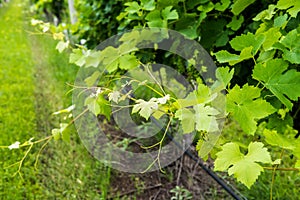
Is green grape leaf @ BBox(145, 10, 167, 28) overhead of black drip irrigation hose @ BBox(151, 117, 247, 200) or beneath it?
overhead

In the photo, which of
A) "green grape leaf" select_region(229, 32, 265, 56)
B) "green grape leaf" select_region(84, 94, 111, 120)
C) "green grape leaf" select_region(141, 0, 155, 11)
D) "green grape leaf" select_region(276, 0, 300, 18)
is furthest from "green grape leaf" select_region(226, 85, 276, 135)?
"green grape leaf" select_region(141, 0, 155, 11)

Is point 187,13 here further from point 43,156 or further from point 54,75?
point 54,75

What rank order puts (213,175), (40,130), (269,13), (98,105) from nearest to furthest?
1. (269,13)
2. (98,105)
3. (213,175)
4. (40,130)

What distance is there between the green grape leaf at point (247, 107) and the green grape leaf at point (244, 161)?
1.8 inches

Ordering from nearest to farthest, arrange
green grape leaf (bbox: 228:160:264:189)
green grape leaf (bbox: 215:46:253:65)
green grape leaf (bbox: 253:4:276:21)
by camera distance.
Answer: green grape leaf (bbox: 228:160:264:189), green grape leaf (bbox: 215:46:253:65), green grape leaf (bbox: 253:4:276:21)

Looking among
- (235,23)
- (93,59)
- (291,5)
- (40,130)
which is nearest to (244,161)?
(291,5)

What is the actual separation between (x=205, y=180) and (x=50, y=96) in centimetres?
178

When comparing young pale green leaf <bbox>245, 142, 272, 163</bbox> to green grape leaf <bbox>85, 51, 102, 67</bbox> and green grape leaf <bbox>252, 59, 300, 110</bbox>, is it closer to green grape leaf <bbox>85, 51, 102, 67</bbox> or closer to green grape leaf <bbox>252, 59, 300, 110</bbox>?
green grape leaf <bbox>252, 59, 300, 110</bbox>

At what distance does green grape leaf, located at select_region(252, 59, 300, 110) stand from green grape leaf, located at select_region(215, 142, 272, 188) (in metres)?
0.13

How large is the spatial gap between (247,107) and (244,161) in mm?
121

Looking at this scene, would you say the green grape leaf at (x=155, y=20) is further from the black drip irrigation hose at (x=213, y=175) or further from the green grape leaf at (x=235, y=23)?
the black drip irrigation hose at (x=213, y=175)

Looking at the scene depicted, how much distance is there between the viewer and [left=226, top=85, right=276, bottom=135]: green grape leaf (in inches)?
32.6

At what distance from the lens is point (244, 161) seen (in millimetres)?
796

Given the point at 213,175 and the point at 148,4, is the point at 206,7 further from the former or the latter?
the point at 213,175
